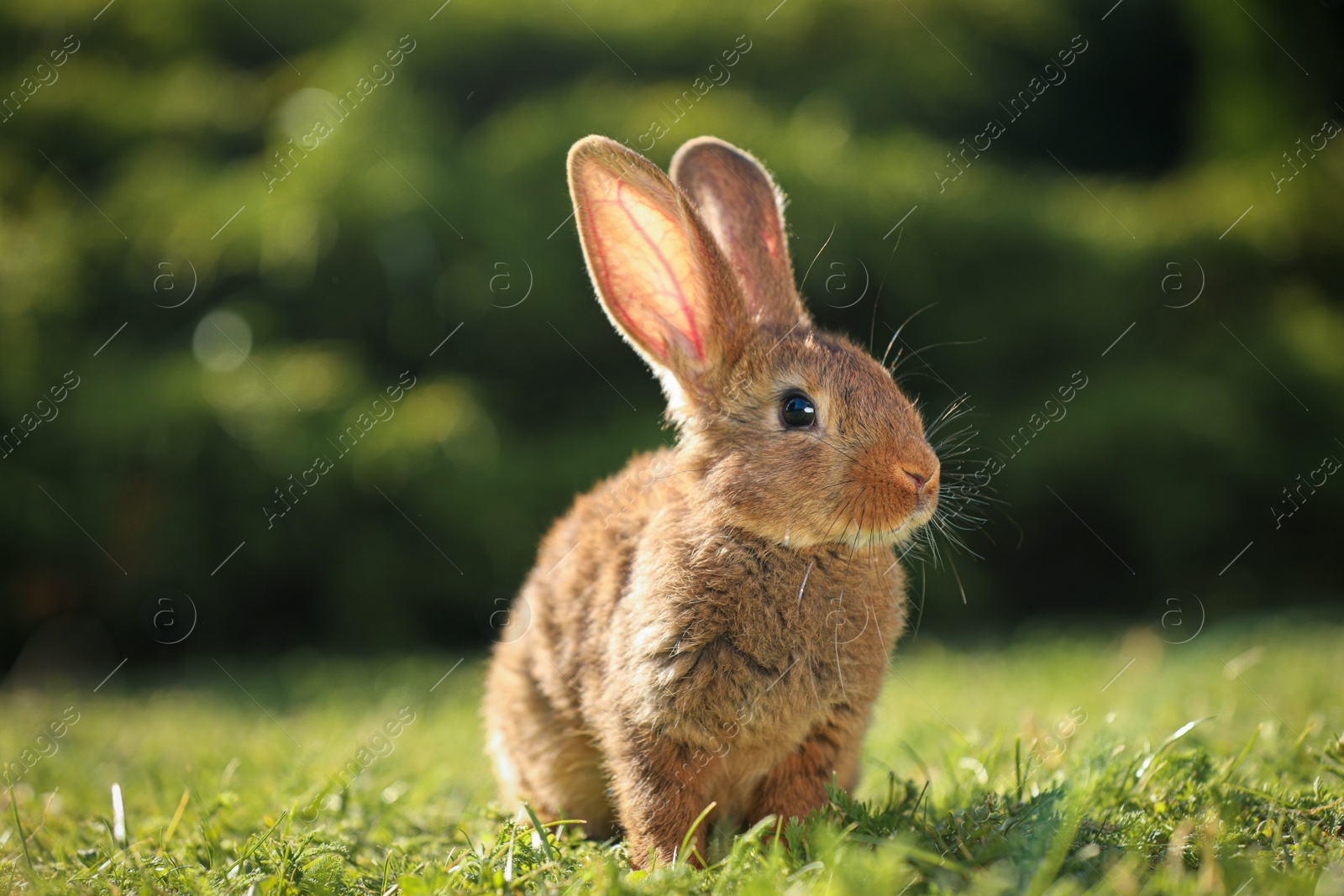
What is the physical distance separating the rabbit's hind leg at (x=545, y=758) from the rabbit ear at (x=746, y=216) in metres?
1.51

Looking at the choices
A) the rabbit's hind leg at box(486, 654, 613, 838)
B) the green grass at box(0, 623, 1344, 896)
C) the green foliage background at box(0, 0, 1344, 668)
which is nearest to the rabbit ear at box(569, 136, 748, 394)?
the rabbit's hind leg at box(486, 654, 613, 838)

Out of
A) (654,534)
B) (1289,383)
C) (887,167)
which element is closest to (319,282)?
(887,167)

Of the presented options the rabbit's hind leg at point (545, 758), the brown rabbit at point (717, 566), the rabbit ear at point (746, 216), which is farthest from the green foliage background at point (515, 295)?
the brown rabbit at point (717, 566)

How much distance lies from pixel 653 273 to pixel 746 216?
2.01 ft

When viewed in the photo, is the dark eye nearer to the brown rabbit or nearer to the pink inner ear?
the brown rabbit

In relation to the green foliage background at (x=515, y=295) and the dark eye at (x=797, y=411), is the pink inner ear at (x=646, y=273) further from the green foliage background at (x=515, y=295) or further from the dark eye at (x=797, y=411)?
the green foliage background at (x=515, y=295)

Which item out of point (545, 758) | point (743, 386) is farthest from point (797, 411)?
point (545, 758)

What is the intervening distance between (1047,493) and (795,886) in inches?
263

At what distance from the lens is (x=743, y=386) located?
114 inches

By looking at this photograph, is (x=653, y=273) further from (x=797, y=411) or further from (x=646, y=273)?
(x=797, y=411)

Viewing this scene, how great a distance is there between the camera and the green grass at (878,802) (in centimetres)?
208

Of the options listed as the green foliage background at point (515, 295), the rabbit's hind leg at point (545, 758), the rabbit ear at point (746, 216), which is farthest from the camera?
the green foliage background at point (515, 295)

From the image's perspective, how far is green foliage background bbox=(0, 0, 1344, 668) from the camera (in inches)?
283

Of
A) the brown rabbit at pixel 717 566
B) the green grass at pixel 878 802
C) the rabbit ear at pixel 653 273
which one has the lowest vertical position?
the green grass at pixel 878 802
